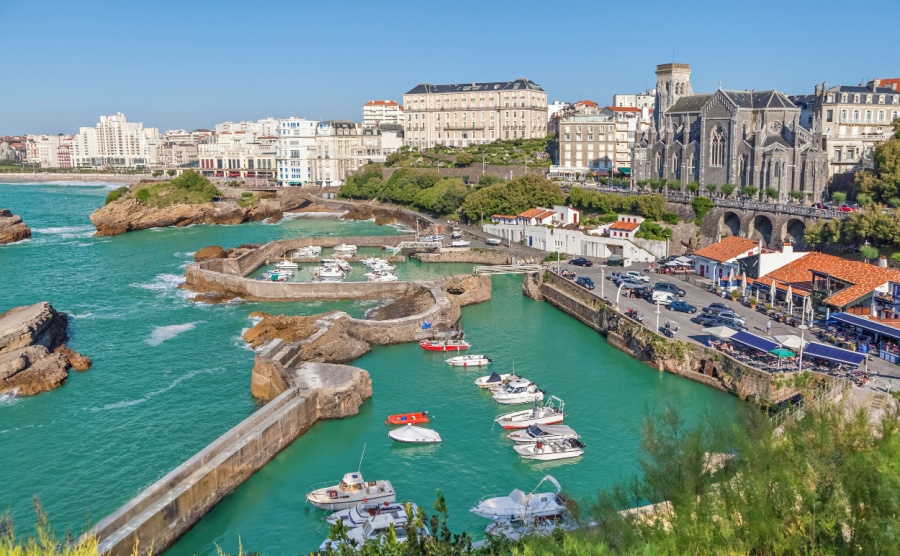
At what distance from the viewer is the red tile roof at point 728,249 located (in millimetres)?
42375

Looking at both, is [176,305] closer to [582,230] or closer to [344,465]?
[344,465]

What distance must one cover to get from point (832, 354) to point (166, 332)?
29869 mm

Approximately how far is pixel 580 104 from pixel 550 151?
2199 cm

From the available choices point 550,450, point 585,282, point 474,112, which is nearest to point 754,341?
point 550,450

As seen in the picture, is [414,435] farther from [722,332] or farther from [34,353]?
[34,353]

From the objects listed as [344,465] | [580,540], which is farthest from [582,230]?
[580,540]

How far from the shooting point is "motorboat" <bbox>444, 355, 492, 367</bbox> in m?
33.3

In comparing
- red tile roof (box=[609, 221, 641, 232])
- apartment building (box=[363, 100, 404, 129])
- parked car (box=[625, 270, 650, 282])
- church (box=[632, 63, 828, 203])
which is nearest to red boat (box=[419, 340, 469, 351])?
parked car (box=[625, 270, 650, 282])

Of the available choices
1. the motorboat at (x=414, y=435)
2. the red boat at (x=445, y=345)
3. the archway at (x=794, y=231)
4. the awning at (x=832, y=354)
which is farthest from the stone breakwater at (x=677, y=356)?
the archway at (x=794, y=231)

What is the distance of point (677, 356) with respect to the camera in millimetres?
31391

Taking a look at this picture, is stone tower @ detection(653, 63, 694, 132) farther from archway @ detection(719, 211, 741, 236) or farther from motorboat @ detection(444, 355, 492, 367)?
motorboat @ detection(444, 355, 492, 367)

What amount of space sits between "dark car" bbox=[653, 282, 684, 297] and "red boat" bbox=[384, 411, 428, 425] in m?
19.2

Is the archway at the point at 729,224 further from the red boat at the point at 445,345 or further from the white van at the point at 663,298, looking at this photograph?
the red boat at the point at 445,345

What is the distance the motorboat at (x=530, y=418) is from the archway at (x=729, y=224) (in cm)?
3304
